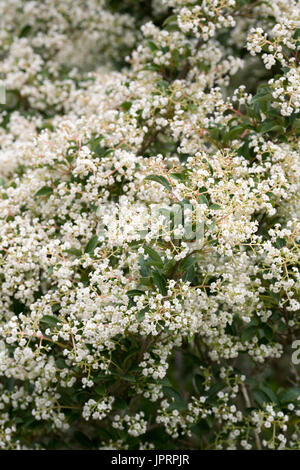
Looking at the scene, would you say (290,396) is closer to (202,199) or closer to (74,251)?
(202,199)

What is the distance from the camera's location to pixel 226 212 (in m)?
2.96

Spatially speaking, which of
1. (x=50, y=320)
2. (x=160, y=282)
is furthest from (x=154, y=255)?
(x=50, y=320)

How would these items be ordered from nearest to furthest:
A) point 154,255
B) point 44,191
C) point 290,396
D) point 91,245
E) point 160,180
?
point 154,255, point 160,180, point 91,245, point 290,396, point 44,191

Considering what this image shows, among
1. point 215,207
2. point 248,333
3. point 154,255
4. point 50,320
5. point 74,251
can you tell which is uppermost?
point 215,207

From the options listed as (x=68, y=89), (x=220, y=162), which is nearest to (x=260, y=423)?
(x=220, y=162)

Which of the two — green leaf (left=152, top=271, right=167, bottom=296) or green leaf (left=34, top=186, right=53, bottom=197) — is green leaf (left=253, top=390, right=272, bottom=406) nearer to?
green leaf (left=152, top=271, right=167, bottom=296)

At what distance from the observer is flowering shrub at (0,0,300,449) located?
303 centimetres

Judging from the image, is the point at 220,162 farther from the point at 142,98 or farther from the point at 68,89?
the point at 68,89

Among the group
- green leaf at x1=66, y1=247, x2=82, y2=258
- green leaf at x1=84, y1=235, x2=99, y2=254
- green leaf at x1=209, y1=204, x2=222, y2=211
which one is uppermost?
Answer: green leaf at x1=209, y1=204, x2=222, y2=211

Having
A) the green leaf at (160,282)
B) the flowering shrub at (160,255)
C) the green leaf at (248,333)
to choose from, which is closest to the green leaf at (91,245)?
the flowering shrub at (160,255)

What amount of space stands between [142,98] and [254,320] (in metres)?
1.84

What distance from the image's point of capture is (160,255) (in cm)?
315

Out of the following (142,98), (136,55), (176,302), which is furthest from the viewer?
(136,55)

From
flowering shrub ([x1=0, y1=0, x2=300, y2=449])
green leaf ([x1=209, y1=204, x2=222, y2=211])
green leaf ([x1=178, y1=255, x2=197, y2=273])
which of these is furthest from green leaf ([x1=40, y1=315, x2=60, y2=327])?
green leaf ([x1=209, y1=204, x2=222, y2=211])
